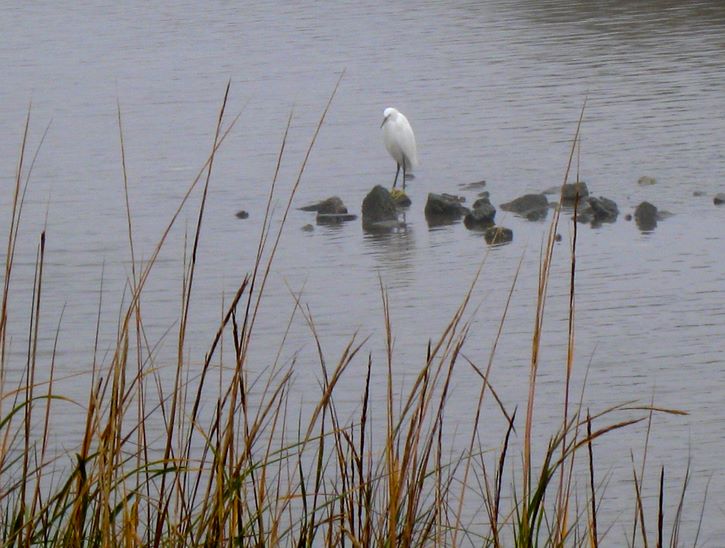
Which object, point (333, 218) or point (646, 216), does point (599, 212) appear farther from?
point (333, 218)

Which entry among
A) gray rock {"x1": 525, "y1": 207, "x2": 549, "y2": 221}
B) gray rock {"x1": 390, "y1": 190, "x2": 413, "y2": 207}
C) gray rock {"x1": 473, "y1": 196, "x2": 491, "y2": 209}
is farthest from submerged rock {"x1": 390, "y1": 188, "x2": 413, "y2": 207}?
gray rock {"x1": 525, "y1": 207, "x2": 549, "y2": 221}

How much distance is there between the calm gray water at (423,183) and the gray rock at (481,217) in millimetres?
173

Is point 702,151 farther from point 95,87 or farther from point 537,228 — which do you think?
point 95,87

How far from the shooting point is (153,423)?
18.5 feet

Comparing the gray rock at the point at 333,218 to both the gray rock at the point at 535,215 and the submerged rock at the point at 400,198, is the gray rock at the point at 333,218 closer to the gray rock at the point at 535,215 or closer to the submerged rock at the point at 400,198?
the submerged rock at the point at 400,198

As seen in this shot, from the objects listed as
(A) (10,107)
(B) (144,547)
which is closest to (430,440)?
(B) (144,547)

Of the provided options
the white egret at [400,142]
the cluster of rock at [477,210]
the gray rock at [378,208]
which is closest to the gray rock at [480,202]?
the cluster of rock at [477,210]

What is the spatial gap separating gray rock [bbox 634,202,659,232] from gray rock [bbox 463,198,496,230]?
86 centimetres

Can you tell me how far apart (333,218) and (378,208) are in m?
0.29

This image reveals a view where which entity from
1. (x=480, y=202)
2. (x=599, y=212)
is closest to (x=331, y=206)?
(x=480, y=202)

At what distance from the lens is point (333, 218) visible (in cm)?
973

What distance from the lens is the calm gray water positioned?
6.41 meters

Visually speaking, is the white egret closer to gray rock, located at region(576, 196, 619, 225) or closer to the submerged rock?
the submerged rock

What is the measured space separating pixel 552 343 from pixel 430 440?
487cm
